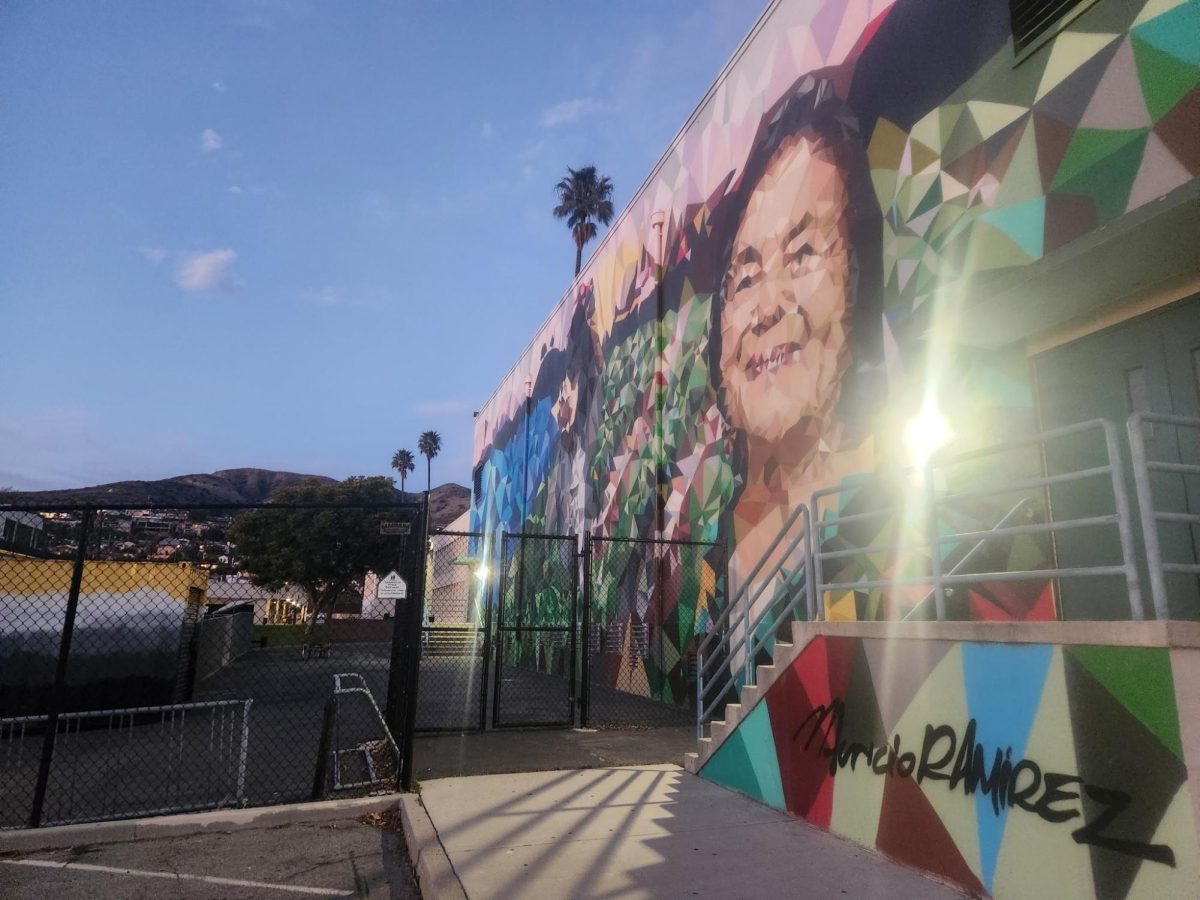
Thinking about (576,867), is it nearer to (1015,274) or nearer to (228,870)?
(228,870)

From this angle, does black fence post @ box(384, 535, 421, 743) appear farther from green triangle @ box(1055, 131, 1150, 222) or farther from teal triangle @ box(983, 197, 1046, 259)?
green triangle @ box(1055, 131, 1150, 222)

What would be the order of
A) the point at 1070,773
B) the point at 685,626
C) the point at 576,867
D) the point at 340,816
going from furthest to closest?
the point at 685,626, the point at 340,816, the point at 576,867, the point at 1070,773

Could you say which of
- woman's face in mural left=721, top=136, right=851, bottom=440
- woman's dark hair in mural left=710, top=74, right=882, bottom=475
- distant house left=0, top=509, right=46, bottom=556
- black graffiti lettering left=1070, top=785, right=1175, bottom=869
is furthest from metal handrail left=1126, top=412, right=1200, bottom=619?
distant house left=0, top=509, right=46, bottom=556

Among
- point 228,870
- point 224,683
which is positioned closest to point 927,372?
point 228,870

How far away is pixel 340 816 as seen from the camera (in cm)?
625

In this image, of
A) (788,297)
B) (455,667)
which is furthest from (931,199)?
(455,667)

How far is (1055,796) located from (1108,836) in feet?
0.98

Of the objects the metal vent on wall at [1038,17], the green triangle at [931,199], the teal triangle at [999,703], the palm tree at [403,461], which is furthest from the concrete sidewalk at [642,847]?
the palm tree at [403,461]

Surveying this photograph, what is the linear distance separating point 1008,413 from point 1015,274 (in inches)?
52.3

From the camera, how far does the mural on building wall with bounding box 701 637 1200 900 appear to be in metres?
3.42

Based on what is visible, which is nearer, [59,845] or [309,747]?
[59,845]

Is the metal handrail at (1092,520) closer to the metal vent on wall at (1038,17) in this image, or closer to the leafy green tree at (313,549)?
the metal vent on wall at (1038,17)

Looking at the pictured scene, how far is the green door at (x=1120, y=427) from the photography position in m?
5.64

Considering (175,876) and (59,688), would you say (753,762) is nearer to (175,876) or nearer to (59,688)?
(175,876)
